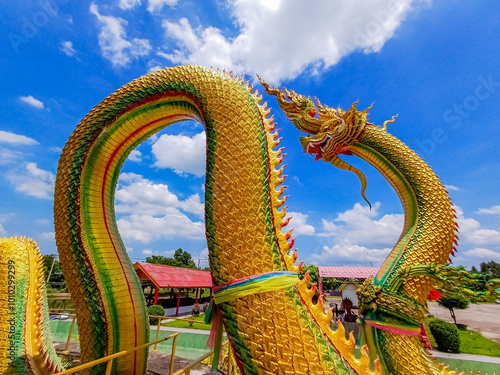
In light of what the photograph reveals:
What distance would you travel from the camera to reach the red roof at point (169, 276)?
11578mm

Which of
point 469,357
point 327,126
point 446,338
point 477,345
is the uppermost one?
point 327,126

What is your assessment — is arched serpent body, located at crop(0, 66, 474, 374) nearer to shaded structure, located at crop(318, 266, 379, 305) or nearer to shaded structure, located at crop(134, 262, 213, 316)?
shaded structure, located at crop(134, 262, 213, 316)

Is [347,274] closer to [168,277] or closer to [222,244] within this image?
[168,277]

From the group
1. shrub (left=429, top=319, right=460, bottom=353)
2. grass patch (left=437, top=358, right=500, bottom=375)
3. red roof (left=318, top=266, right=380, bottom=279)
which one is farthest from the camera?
red roof (left=318, top=266, right=380, bottom=279)

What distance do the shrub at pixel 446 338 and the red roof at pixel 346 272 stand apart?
6.65 m

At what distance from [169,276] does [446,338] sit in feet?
34.2

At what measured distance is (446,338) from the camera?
8141 millimetres

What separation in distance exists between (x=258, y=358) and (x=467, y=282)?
1695 mm

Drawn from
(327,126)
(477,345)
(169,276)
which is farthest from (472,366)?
(169,276)

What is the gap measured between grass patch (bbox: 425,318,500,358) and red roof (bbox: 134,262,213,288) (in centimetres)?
835

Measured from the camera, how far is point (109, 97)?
203 centimetres

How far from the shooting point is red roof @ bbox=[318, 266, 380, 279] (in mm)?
15464

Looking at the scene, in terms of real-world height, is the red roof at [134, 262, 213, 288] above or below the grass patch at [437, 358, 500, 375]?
above

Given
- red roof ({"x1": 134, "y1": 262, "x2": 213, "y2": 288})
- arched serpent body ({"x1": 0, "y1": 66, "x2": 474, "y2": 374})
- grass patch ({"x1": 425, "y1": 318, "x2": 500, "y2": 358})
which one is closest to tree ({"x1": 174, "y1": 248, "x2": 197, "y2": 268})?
red roof ({"x1": 134, "y1": 262, "x2": 213, "y2": 288})
